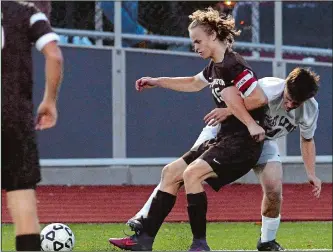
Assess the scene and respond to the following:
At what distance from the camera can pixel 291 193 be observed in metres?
15.5

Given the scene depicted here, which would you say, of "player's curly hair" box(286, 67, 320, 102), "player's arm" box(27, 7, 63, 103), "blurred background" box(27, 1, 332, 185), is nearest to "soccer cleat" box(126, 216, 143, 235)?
"player's curly hair" box(286, 67, 320, 102)

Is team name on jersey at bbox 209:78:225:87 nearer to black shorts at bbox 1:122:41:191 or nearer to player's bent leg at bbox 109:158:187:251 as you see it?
player's bent leg at bbox 109:158:187:251

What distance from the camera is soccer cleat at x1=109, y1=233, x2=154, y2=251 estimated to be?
26.9 ft

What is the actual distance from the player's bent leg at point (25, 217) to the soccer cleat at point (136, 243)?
2.39m

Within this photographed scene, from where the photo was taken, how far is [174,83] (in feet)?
28.5

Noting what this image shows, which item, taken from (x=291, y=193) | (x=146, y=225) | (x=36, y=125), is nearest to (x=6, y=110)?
(x=36, y=125)

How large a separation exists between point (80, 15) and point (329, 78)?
389 centimetres

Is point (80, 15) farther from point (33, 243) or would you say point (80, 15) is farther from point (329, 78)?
point (33, 243)

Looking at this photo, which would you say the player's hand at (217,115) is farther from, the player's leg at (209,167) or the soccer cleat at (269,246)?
the soccer cleat at (269,246)

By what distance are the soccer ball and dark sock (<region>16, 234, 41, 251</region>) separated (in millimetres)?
2326

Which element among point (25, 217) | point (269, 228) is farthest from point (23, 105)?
point (269, 228)

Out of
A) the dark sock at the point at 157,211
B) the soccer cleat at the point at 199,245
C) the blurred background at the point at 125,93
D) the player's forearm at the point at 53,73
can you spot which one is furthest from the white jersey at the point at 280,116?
the blurred background at the point at 125,93

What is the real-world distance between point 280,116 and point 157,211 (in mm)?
1119

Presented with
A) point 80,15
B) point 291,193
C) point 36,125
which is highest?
point 80,15
